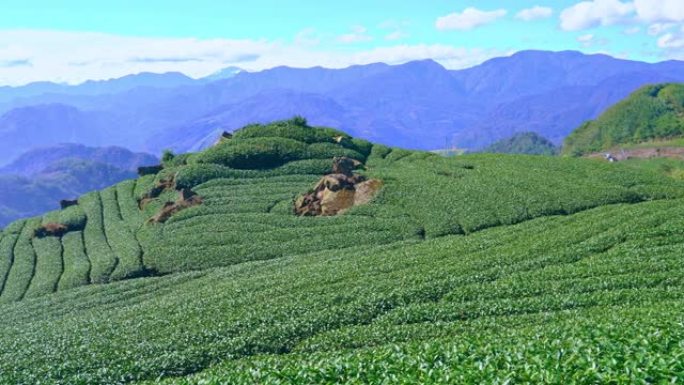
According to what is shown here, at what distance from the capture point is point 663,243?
42781 mm

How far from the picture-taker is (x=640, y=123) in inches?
7180

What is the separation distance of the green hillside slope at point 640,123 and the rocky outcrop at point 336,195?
126m

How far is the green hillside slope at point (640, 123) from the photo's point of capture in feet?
569

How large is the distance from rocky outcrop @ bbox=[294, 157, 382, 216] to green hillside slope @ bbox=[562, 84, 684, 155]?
126347 millimetres

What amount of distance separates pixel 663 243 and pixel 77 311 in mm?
41242

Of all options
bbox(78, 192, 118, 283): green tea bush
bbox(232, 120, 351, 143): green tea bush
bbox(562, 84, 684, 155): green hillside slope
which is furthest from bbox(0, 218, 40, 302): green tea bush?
bbox(562, 84, 684, 155): green hillside slope

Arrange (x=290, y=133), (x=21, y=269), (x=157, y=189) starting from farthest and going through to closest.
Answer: (x=290, y=133)
(x=157, y=189)
(x=21, y=269)

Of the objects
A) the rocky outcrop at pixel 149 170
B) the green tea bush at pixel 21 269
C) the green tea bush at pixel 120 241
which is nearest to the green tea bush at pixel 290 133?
the rocky outcrop at pixel 149 170

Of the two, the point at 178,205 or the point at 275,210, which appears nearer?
the point at 275,210

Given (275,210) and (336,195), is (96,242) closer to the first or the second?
(275,210)

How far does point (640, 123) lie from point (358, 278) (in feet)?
537

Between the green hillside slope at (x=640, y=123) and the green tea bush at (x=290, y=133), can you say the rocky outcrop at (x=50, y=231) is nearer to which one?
the green tea bush at (x=290, y=133)

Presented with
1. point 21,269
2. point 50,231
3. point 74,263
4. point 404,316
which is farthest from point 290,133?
point 404,316

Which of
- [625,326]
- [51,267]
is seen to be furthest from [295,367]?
Result: [51,267]
